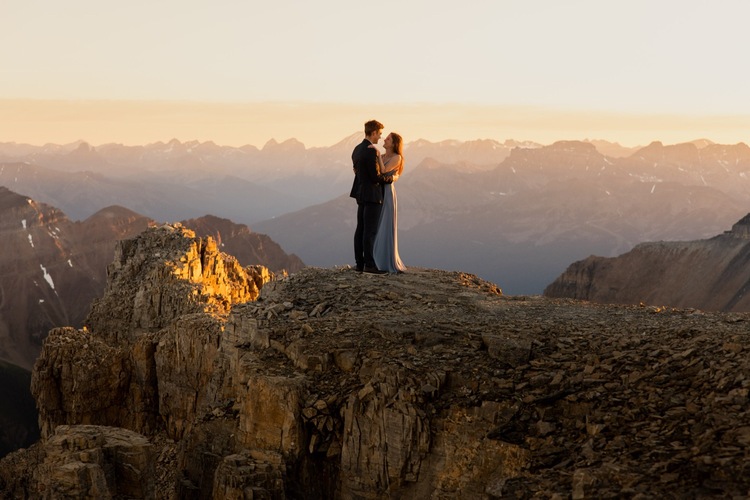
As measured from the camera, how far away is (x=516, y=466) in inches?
506

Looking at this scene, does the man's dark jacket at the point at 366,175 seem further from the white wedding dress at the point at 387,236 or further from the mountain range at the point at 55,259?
the mountain range at the point at 55,259

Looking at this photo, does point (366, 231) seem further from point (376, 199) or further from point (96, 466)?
point (96, 466)

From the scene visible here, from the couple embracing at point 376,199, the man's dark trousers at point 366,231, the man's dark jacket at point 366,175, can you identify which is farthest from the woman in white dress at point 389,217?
the man's dark jacket at point 366,175

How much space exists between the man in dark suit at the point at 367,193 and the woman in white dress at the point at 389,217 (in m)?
0.27

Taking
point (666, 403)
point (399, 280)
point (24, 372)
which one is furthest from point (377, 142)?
point (24, 372)

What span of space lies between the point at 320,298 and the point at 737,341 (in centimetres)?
901

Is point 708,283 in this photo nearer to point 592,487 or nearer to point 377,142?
point 377,142

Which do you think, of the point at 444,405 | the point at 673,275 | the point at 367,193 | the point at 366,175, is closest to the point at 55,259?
the point at 673,275

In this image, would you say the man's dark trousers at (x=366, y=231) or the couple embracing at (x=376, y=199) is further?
the man's dark trousers at (x=366, y=231)

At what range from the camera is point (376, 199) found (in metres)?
21.2

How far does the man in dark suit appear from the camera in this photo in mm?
20656

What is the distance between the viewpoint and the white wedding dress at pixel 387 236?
21.8 m

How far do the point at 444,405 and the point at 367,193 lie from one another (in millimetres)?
8349

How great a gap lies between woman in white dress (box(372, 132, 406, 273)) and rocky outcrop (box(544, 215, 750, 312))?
8758 cm
